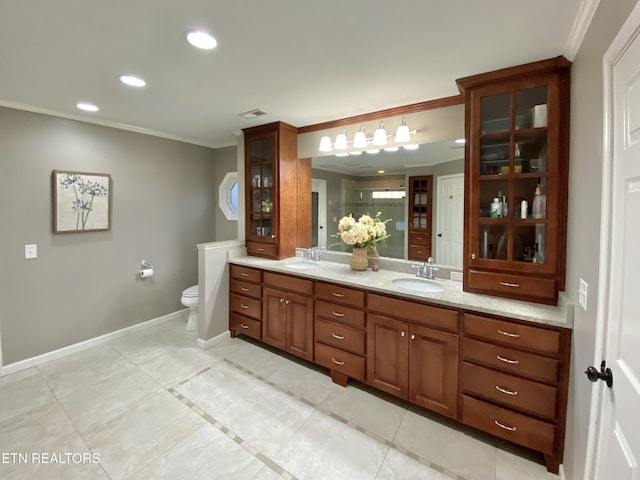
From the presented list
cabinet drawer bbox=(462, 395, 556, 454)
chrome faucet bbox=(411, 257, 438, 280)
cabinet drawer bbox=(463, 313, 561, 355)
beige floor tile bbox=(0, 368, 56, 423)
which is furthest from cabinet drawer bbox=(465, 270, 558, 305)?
beige floor tile bbox=(0, 368, 56, 423)

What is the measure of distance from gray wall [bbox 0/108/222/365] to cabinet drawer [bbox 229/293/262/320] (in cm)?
114

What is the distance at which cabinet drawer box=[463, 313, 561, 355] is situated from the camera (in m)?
1.63

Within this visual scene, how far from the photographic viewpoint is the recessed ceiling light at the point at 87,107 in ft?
8.56

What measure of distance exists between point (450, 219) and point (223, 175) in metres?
3.12

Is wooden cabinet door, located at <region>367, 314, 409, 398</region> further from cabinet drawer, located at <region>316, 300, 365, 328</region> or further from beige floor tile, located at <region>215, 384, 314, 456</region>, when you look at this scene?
beige floor tile, located at <region>215, 384, 314, 456</region>

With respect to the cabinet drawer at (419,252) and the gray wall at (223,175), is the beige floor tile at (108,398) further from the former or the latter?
the cabinet drawer at (419,252)

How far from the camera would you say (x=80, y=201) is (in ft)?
9.84

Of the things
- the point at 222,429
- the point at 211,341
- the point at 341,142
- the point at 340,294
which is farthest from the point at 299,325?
the point at 341,142

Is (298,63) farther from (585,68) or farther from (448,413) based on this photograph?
(448,413)

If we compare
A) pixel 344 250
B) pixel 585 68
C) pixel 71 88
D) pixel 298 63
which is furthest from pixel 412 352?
pixel 71 88

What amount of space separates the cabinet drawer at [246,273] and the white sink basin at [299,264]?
29cm

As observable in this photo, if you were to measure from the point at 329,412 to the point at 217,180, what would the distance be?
3.40 m

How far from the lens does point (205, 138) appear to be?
3855mm

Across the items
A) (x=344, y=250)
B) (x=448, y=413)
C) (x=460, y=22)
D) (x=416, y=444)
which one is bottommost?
(x=416, y=444)
